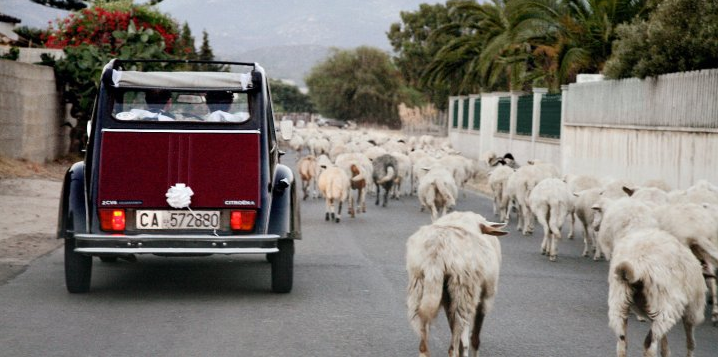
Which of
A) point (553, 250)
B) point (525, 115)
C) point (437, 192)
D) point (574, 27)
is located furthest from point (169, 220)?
point (525, 115)

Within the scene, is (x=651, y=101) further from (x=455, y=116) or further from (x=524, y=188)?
(x=455, y=116)

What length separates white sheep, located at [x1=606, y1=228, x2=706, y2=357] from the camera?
291 inches

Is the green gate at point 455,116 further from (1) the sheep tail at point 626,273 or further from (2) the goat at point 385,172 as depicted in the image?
(1) the sheep tail at point 626,273

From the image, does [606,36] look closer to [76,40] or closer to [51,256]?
[76,40]

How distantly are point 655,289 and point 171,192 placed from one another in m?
4.83

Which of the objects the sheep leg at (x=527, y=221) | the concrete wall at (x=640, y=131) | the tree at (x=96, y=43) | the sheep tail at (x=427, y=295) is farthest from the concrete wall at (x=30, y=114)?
the sheep tail at (x=427, y=295)

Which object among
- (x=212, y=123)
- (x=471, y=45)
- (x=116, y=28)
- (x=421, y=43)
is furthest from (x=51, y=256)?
(x=421, y=43)

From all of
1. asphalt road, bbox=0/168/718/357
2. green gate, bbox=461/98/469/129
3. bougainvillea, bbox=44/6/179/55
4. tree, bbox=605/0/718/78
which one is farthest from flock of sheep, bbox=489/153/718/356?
green gate, bbox=461/98/469/129

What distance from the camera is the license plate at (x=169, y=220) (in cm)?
1038

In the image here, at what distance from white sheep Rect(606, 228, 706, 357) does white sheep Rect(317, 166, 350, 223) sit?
11177 millimetres

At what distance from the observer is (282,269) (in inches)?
423

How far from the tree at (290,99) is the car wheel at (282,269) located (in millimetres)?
156921

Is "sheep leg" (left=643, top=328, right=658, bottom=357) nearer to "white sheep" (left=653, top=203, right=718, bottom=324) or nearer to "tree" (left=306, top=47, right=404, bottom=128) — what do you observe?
"white sheep" (left=653, top=203, right=718, bottom=324)

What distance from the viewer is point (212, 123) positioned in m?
10.7
